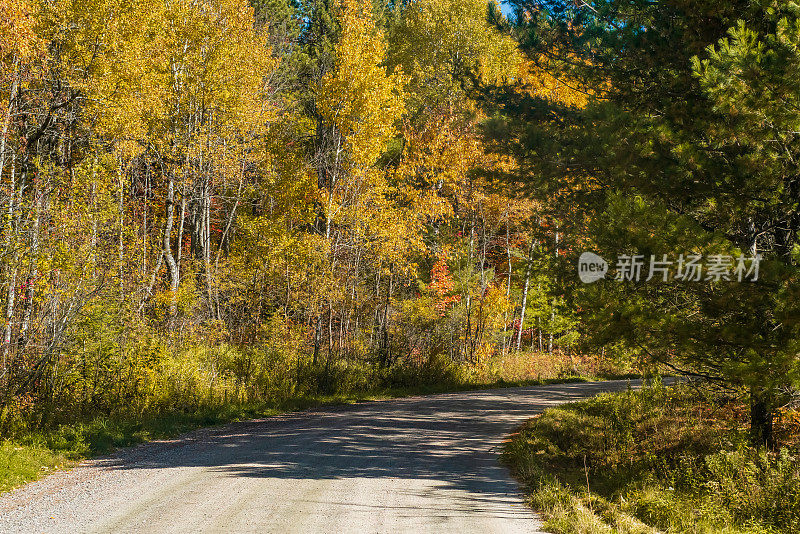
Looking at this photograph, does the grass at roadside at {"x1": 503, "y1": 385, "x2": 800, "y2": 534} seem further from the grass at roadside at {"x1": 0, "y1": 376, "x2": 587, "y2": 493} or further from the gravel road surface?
the grass at roadside at {"x1": 0, "y1": 376, "x2": 587, "y2": 493}

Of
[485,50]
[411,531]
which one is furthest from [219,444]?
[485,50]

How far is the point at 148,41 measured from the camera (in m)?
17.1

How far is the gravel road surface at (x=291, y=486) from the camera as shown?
6.10 metres

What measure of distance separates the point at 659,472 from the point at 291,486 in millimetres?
4961

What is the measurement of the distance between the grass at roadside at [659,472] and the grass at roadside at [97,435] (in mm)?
6141

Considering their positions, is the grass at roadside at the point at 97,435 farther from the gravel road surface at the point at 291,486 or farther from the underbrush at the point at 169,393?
the gravel road surface at the point at 291,486

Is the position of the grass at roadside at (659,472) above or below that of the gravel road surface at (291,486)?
above

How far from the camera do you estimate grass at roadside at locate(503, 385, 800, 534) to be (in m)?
6.42

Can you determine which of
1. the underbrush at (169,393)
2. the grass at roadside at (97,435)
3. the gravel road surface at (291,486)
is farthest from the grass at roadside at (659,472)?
the underbrush at (169,393)

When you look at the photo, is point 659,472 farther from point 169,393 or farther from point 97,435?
point 169,393

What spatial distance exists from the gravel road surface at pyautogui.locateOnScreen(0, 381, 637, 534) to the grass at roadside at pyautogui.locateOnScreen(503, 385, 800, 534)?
556 mm

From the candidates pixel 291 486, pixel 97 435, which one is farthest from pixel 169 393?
pixel 291 486

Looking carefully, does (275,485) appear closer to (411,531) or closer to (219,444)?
(411,531)

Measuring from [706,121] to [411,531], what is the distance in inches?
225
